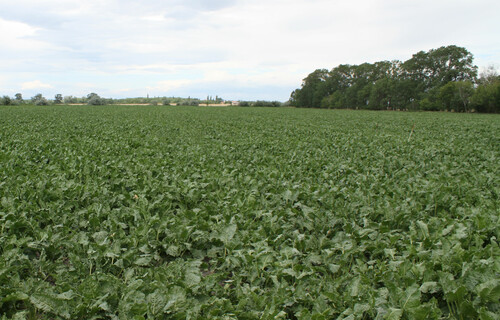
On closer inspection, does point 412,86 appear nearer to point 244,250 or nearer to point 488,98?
Result: point 488,98

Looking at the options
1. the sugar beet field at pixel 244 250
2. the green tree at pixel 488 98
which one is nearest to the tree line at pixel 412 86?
the green tree at pixel 488 98

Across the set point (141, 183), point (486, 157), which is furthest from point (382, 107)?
point (141, 183)

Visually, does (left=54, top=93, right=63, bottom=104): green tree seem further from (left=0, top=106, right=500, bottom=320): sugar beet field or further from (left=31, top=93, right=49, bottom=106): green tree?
(left=0, top=106, right=500, bottom=320): sugar beet field

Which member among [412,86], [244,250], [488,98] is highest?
[412,86]

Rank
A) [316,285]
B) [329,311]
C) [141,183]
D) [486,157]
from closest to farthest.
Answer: [329,311]
[316,285]
[141,183]
[486,157]

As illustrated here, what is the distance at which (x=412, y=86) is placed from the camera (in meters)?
77.5

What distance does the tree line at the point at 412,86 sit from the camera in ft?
201

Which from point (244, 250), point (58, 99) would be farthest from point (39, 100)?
point (244, 250)

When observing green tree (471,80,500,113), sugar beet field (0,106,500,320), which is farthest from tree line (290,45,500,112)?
sugar beet field (0,106,500,320)

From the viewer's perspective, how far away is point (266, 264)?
11.8 feet

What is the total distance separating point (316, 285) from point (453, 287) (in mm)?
1196

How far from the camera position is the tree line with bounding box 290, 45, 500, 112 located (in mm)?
61156

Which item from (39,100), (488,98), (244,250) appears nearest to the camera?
(244,250)

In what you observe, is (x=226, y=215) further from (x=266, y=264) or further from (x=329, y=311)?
(x=329, y=311)
